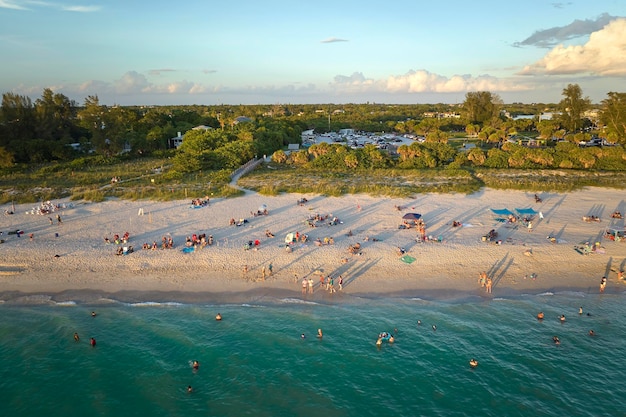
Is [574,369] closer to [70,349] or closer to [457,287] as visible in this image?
[457,287]

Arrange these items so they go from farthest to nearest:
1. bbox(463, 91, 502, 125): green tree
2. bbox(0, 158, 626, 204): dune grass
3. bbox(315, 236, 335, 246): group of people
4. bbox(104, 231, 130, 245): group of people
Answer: bbox(463, 91, 502, 125): green tree
bbox(0, 158, 626, 204): dune grass
bbox(104, 231, 130, 245): group of people
bbox(315, 236, 335, 246): group of people

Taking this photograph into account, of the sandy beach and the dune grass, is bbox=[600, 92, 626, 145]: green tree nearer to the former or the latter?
the dune grass

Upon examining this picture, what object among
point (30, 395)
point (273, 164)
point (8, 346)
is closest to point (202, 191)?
point (273, 164)

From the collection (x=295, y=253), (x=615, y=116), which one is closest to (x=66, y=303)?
(x=295, y=253)

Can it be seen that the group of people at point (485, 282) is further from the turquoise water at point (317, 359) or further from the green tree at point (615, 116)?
the green tree at point (615, 116)

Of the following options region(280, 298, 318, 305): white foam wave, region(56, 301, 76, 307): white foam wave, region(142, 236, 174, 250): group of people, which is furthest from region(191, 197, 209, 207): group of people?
region(280, 298, 318, 305): white foam wave

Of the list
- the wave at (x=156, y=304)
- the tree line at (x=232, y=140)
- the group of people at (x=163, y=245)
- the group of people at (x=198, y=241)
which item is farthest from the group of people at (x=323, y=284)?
the tree line at (x=232, y=140)
